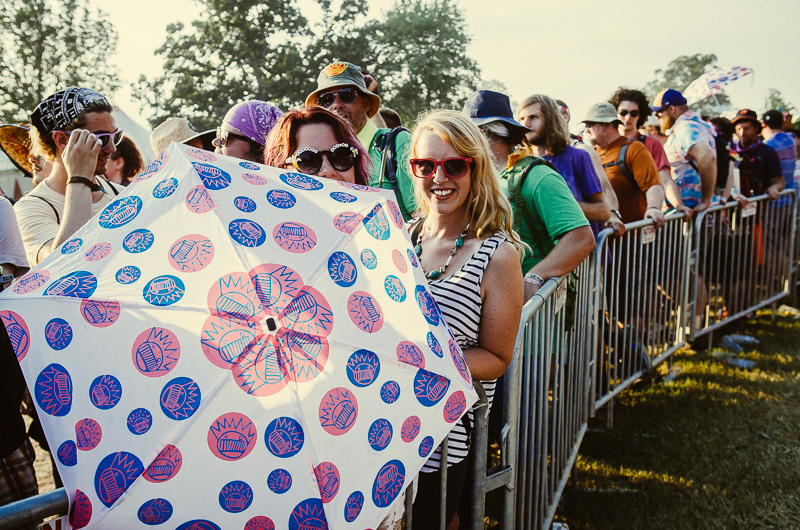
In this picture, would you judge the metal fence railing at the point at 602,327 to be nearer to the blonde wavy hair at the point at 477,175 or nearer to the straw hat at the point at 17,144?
the blonde wavy hair at the point at 477,175

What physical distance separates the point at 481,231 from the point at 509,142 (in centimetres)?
137

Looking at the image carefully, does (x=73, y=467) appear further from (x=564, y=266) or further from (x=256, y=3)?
(x=256, y=3)

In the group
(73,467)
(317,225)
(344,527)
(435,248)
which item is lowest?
(344,527)

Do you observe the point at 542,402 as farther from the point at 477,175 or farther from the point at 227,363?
the point at 227,363

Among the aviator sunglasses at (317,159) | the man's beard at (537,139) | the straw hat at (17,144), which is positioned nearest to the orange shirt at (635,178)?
the man's beard at (537,139)

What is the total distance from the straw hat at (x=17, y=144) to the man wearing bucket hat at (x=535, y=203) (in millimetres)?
3158

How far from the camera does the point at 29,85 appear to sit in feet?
104

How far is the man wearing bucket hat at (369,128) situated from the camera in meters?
3.57

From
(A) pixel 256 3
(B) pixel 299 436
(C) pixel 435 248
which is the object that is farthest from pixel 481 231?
(A) pixel 256 3

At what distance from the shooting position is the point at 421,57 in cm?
4609

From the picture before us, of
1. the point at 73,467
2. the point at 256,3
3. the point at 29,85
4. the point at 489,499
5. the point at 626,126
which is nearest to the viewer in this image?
the point at 73,467

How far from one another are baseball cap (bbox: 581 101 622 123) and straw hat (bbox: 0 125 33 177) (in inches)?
188

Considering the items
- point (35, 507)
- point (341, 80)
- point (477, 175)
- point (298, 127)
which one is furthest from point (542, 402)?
point (341, 80)

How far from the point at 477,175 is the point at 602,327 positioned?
2.39 m
